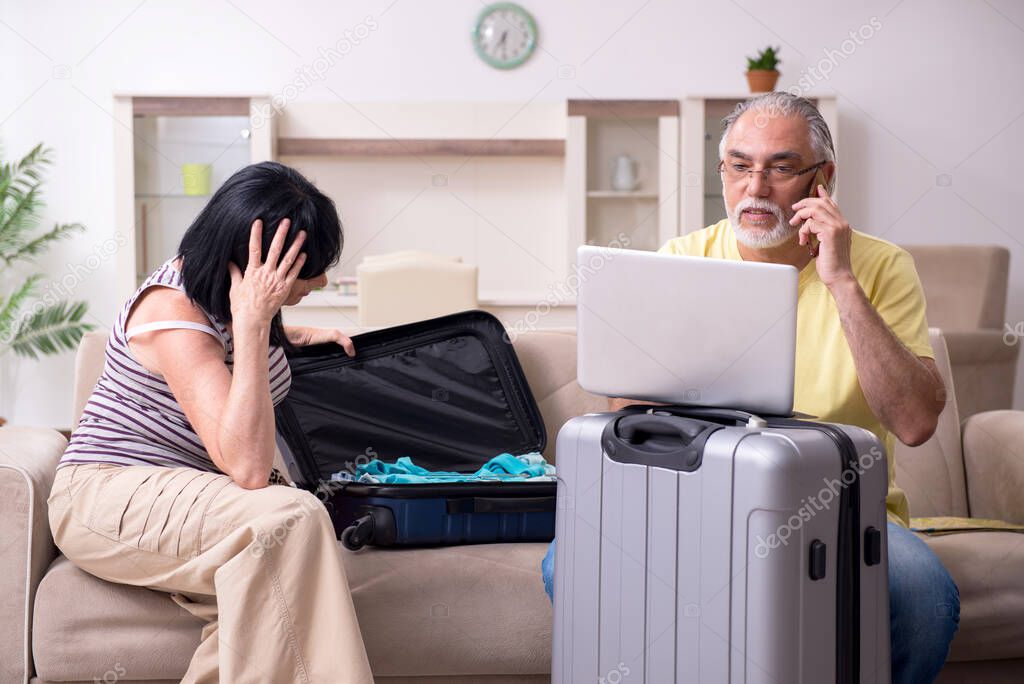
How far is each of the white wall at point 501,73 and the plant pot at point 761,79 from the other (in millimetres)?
225

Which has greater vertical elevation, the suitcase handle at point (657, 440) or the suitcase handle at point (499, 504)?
the suitcase handle at point (657, 440)

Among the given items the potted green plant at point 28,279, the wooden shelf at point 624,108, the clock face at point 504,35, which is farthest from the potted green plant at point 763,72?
the potted green plant at point 28,279

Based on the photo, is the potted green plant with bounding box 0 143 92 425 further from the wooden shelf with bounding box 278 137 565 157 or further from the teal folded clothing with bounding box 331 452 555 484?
the teal folded clothing with bounding box 331 452 555 484

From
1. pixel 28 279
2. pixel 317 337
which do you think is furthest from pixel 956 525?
pixel 28 279

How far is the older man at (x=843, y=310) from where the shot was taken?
4.49ft

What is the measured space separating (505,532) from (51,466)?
28.7 inches

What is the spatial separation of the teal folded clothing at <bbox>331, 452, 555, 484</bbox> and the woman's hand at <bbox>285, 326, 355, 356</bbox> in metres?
0.22

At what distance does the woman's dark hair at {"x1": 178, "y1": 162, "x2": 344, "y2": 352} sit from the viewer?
58.5 inches

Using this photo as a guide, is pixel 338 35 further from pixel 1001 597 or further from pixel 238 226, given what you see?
pixel 1001 597

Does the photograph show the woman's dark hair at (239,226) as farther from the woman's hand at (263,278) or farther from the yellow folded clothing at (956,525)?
the yellow folded clothing at (956,525)

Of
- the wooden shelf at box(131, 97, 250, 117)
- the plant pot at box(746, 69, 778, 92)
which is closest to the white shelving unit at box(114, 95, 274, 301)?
the wooden shelf at box(131, 97, 250, 117)

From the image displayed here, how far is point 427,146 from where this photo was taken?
4.81 meters

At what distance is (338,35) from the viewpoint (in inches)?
191

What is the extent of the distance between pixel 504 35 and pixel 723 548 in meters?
4.06
